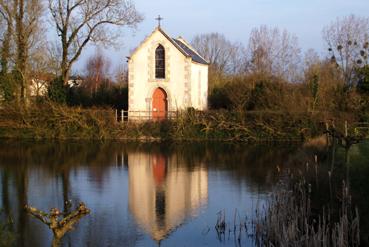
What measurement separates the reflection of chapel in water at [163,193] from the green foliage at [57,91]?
616 inches

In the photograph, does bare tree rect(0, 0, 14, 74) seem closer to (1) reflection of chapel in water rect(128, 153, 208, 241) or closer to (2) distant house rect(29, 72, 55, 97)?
(2) distant house rect(29, 72, 55, 97)

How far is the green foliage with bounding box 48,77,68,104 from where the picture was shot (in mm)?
37438

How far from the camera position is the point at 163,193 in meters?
16.1

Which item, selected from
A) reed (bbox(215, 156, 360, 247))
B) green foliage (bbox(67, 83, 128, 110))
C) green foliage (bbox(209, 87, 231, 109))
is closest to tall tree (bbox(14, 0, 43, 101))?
green foliage (bbox(67, 83, 128, 110))

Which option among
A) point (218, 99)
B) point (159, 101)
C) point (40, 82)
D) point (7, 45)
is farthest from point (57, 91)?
point (218, 99)

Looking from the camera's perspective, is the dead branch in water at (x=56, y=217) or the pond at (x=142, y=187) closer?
the dead branch in water at (x=56, y=217)

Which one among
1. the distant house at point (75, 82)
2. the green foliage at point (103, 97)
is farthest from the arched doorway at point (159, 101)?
the distant house at point (75, 82)

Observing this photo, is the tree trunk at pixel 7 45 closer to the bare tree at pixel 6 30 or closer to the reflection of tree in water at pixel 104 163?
the bare tree at pixel 6 30

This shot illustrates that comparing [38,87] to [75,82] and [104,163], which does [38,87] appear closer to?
[75,82]

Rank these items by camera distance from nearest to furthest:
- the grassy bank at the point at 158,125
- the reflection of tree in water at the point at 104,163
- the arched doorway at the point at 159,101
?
the reflection of tree in water at the point at 104,163, the grassy bank at the point at 158,125, the arched doorway at the point at 159,101

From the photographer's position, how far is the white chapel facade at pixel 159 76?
38.1m

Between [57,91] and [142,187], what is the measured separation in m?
22.2

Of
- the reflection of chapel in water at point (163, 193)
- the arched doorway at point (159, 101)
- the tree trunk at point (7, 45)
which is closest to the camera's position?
the reflection of chapel in water at point (163, 193)

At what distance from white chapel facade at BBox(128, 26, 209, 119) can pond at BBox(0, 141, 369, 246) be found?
9.96 metres
